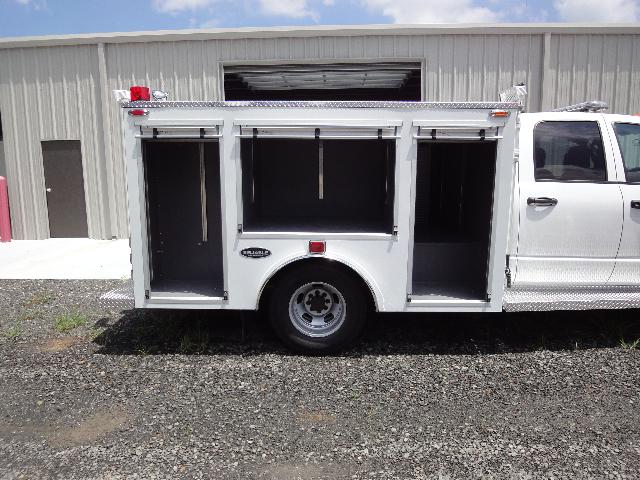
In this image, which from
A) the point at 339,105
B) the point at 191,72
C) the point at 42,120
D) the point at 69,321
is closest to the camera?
the point at 339,105

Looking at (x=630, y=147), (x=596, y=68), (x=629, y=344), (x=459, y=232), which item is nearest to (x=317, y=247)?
(x=459, y=232)

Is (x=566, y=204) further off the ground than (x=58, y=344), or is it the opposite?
(x=566, y=204)

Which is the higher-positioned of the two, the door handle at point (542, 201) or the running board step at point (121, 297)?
the door handle at point (542, 201)

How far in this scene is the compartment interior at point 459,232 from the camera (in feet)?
15.4

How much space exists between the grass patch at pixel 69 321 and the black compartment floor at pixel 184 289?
49.6 inches

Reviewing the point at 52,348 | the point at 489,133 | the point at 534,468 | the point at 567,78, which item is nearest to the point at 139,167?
the point at 52,348

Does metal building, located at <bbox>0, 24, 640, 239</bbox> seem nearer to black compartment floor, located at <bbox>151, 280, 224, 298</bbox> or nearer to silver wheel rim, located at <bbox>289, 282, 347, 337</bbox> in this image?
black compartment floor, located at <bbox>151, 280, 224, 298</bbox>

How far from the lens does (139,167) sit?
4.31 m

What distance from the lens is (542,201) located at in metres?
4.43

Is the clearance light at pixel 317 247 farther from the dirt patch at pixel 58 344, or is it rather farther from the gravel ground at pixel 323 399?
the dirt patch at pixel 58 344

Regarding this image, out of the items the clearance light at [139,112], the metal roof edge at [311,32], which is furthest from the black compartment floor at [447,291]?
the metal roof edge at [311,32]

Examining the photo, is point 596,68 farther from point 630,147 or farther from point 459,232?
point 459,232

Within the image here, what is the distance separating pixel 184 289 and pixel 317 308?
4.10ft

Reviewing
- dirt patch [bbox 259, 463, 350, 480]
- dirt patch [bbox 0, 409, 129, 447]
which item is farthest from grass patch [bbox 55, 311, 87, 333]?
dirt patch [bbox 259, 463, 350, 480]
